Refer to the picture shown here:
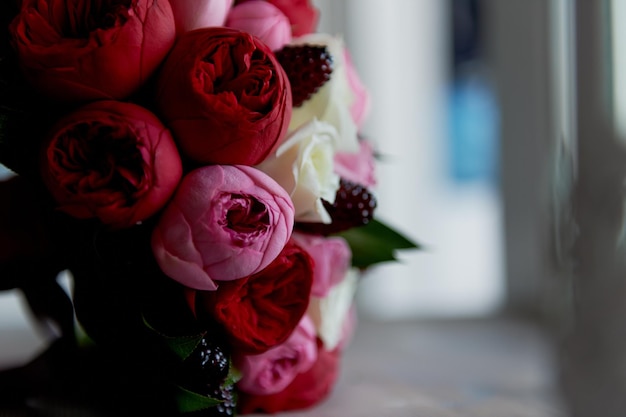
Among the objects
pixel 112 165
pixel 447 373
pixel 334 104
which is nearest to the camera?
pixel 112 165

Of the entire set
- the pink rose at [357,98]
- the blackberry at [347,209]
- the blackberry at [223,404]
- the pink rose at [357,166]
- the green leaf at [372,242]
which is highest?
the pink rose at [357,98]

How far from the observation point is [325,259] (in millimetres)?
478

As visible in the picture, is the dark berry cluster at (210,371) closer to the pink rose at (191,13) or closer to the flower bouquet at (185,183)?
the flower bouquet at (185,183)

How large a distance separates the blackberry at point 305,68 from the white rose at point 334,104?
0.04 ft

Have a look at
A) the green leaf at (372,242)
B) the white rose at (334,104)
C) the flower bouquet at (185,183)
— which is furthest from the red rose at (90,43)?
the green leaf at (372,242)

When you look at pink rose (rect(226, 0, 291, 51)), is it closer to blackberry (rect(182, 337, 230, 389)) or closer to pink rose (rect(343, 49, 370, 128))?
pink rose (rect(343, 49, 370, 128))

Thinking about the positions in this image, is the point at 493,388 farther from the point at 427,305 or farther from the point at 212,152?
the point at 427,305

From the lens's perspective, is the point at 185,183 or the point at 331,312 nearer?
the point at 185,183

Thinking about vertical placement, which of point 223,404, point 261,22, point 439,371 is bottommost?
point 439,371

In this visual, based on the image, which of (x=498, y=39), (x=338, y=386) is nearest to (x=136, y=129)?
(x=338, y=386)

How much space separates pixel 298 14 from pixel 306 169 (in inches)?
5.9

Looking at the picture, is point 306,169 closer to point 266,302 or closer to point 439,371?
point 266,302

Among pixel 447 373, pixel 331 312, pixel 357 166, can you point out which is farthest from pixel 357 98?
pixel 447 373

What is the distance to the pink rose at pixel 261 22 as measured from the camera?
454 millimetres
